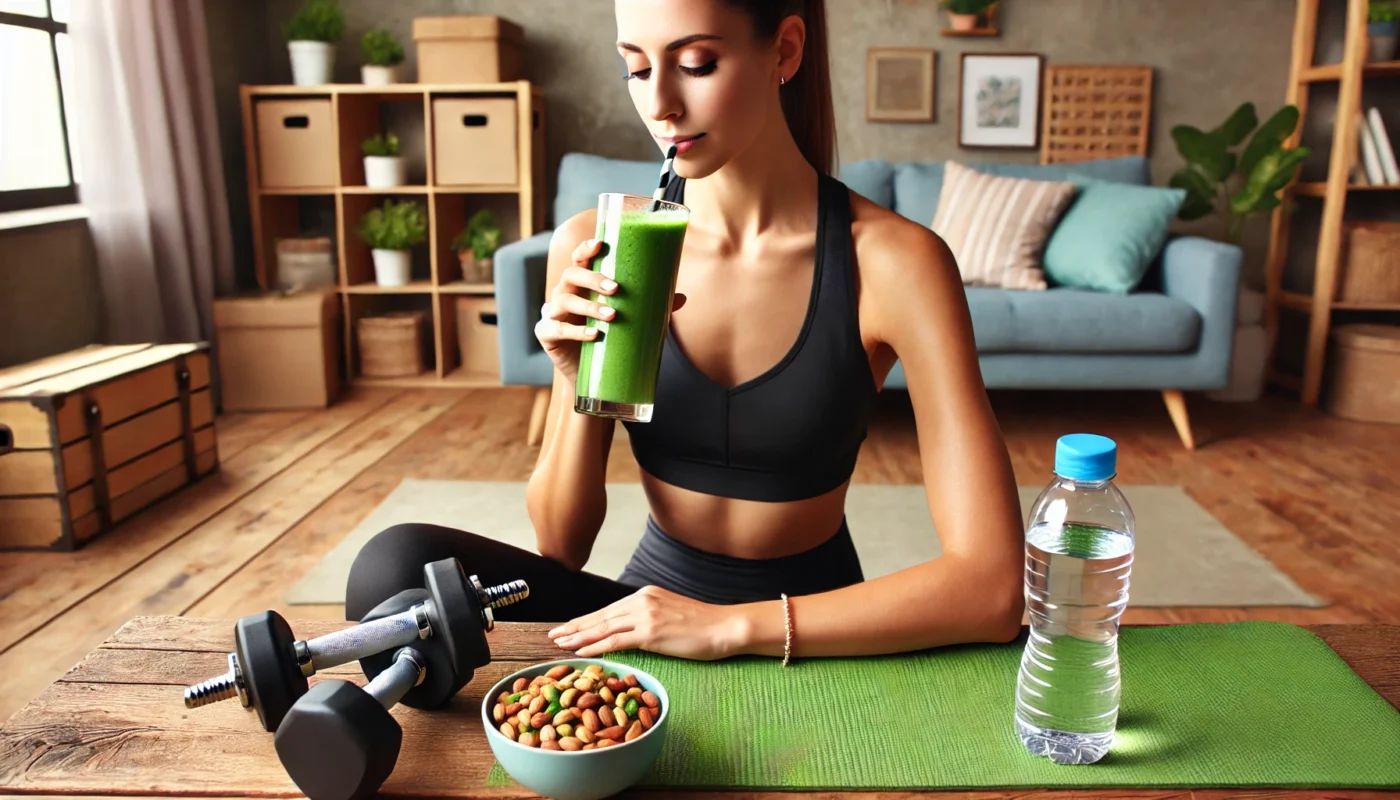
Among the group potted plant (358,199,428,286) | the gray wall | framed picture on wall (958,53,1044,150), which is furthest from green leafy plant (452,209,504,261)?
framed picture on wall (958,53,1044,150)

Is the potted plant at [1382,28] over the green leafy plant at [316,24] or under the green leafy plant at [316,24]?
under

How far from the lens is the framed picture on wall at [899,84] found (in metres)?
4.60

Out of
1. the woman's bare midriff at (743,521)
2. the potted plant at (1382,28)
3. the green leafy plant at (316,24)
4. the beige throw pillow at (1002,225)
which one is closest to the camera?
the woman's bare midriff at (743,521)

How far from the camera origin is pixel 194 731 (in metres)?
0.79

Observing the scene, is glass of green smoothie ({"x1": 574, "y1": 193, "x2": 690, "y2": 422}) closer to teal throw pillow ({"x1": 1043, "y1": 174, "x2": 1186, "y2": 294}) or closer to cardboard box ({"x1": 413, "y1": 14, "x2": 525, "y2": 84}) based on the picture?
teal throw pillow ({"x1": 1043, "y1": 174, "x2": 1186, "y2": 294})

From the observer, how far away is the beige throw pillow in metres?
3.80

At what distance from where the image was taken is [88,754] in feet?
2.51

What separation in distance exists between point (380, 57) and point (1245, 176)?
352 cm

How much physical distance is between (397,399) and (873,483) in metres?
2.01

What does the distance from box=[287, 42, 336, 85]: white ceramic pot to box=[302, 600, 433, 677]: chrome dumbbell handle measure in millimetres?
4067

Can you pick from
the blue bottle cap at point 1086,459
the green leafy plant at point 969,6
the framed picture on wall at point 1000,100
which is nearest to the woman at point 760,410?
the blue bottle cap at point 1086,459

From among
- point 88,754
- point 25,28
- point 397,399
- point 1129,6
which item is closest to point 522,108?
point 397,399

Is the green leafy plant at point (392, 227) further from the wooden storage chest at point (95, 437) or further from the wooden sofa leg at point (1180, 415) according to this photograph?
the wooden sofa leg at point (1180, 415)

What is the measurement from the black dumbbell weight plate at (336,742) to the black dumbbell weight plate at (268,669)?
4cm
